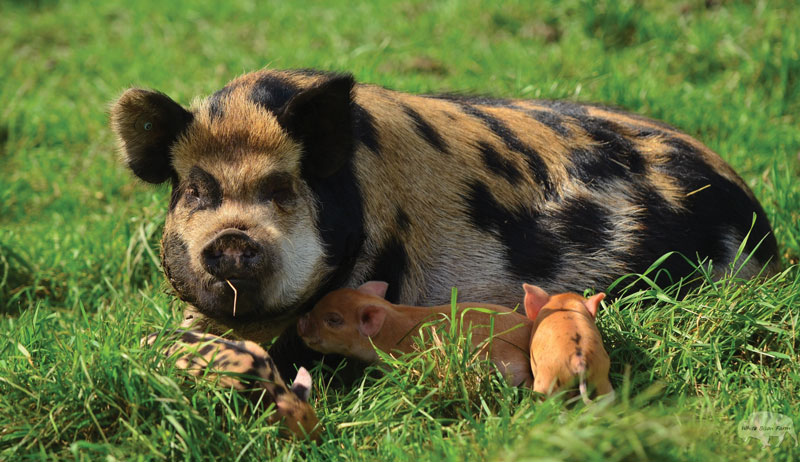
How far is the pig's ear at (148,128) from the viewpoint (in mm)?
3959

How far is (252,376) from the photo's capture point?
3.47m

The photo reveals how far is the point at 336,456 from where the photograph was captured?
130 inches

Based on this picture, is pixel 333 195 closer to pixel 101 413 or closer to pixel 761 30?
pixel 101 413

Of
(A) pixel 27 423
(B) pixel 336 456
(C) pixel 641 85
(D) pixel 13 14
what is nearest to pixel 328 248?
(B) pixel 336 456

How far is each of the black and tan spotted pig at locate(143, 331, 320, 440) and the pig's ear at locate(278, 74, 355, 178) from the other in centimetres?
89

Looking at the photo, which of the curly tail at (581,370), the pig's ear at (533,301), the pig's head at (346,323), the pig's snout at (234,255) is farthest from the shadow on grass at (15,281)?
the curly tail at (581,370)

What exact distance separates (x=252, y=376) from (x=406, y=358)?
27.2 inches

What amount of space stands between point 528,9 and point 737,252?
447 cm

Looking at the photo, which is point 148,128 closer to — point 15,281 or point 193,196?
point 193,196

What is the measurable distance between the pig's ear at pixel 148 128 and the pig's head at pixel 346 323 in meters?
1.03

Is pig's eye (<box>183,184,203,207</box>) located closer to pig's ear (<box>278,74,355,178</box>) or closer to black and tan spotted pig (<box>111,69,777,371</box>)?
black and tan spotted pig (<box>111,69,777,371</box>)

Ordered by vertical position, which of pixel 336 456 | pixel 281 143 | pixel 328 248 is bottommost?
pixel 336 456

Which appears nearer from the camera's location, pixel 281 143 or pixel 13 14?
pixel 281 143

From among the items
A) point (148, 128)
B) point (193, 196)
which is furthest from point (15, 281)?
point (193, 196)
